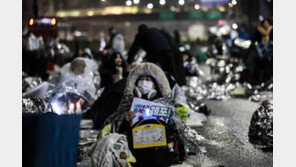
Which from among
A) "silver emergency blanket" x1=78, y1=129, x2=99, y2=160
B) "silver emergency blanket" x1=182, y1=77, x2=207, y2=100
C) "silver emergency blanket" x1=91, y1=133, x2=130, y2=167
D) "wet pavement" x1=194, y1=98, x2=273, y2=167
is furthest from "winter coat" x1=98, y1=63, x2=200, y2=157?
"silver emergency blanket" x1=182, y1=77, x2=207, y2=100

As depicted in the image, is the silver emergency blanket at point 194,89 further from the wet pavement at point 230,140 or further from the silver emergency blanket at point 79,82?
the silver emergency blanket at point 79,82

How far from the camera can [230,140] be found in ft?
27.3

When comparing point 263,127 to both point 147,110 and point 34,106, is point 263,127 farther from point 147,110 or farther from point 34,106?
point 34,106

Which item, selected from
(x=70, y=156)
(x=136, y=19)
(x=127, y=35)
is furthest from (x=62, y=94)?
(x=136, y=19)

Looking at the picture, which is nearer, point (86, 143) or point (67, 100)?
point (86, 143)

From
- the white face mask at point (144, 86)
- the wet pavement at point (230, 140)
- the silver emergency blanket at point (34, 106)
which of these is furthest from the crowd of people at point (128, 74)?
the silver emergency blanket at point (34, 106)

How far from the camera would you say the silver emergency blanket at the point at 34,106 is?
23.6ft

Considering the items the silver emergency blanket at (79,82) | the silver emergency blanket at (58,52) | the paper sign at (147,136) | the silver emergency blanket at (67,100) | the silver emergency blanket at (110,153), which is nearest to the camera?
the silver emergency blanket at (110,153)

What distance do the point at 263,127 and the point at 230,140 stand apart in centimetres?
72

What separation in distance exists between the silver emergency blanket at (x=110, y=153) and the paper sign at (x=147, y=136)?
2.04ft

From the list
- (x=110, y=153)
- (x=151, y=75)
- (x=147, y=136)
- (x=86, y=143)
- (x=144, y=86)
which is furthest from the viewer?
(x=86, y=143)

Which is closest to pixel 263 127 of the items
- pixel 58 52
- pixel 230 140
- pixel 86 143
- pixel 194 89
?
pixel 230 140

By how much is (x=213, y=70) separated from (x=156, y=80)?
12.7 metres

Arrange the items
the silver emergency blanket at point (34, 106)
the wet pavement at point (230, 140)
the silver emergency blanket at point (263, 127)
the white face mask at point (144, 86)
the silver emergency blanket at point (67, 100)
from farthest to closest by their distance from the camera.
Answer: the silver emergency blanket at point (67, 100) → the silver emergency blanket at point (263, 127) → the silver emergency blanket at point (34, 106) → the wet pavement at point (230, 140) → the white face mask at point (144, 86)
